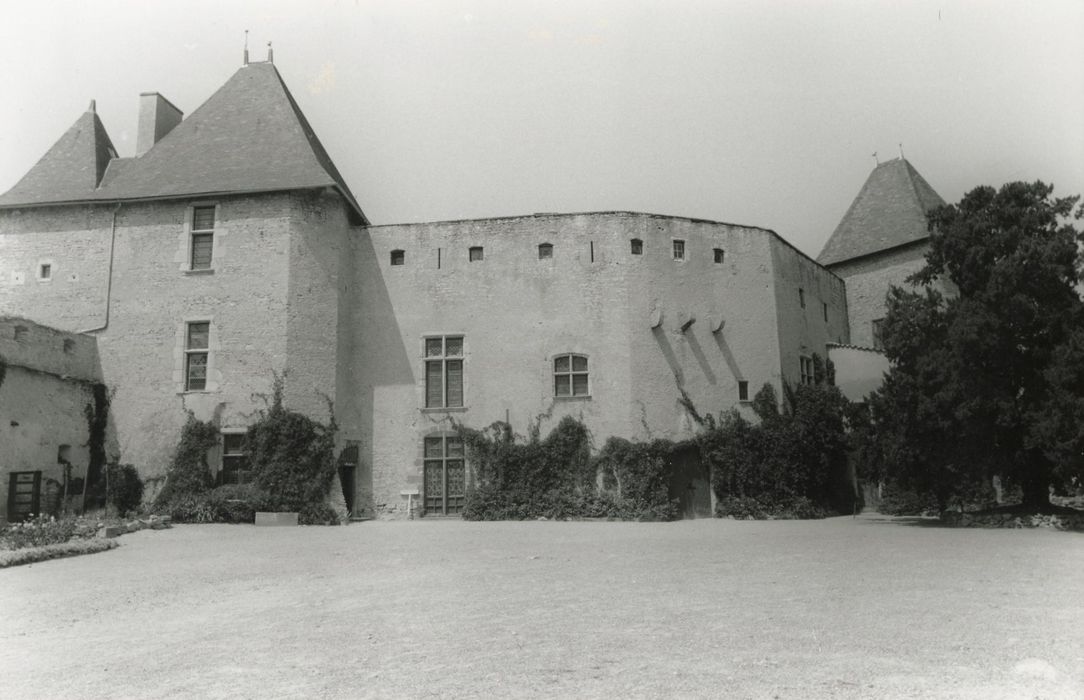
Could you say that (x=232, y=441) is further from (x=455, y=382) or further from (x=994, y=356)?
(x=994, y=356)

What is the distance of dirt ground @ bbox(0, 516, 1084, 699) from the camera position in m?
4.63

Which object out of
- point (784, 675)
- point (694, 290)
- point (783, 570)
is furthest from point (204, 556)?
point (694, 290)

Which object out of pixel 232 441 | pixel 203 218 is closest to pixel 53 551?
pixel 232 441

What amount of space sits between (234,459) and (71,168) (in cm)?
919

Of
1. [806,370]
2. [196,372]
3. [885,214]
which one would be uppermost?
[885,214]

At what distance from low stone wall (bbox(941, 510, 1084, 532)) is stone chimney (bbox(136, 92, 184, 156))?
2081 centimetres

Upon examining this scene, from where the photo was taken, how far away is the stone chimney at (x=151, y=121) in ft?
67.7

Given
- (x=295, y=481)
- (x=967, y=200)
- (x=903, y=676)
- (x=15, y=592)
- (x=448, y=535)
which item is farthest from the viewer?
(x=295, y=481)

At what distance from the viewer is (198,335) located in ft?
60.2

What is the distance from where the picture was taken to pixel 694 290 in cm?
1980

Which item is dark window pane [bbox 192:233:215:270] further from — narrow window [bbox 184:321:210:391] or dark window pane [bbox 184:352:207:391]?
dark window pane [bbox 184:352:207:391]

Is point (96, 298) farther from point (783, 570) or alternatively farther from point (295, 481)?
point (783, 570)

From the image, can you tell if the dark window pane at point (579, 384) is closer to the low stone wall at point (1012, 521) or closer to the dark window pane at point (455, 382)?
the dark window pane at point (455, 382)

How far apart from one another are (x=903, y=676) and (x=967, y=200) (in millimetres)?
13139
